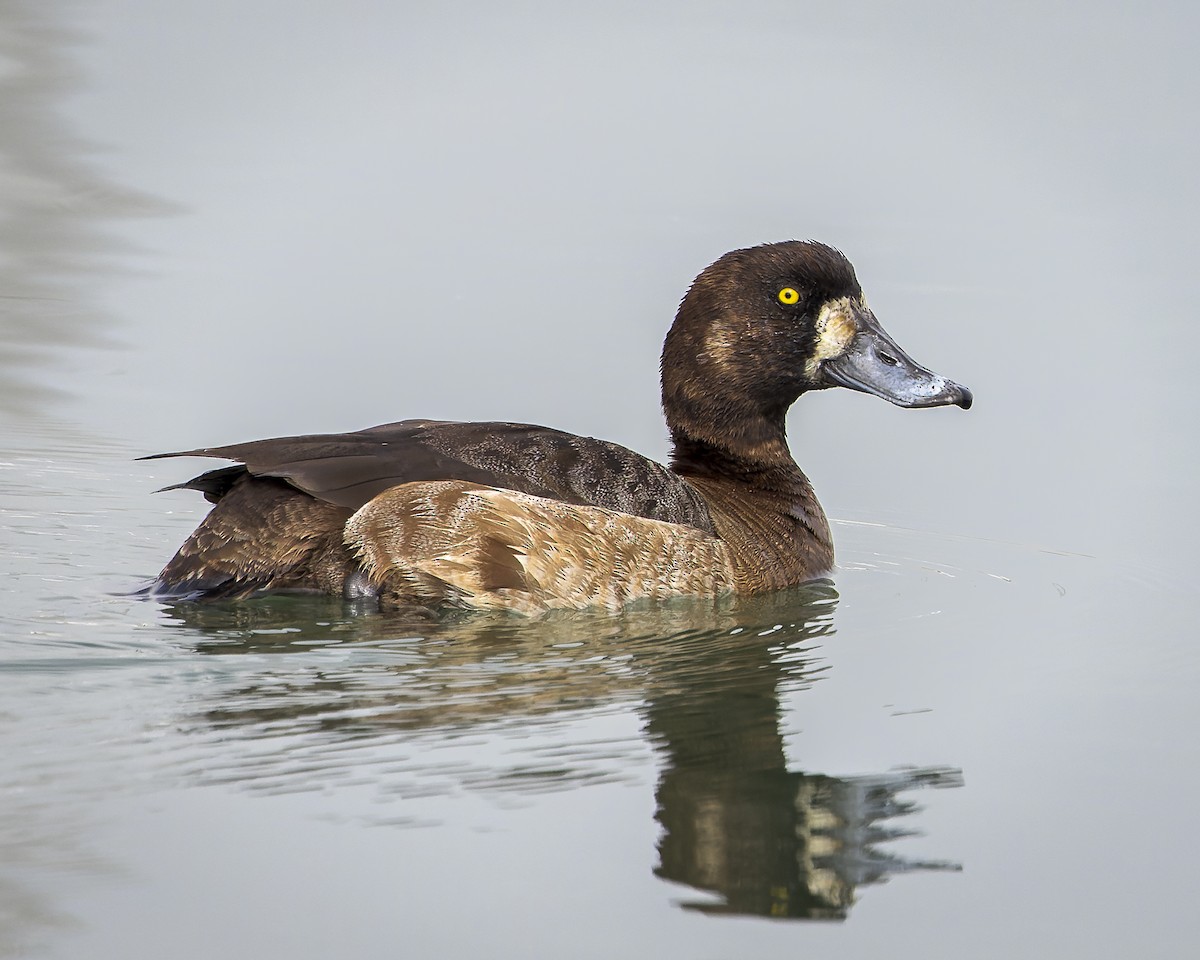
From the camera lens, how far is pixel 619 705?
17.0ft

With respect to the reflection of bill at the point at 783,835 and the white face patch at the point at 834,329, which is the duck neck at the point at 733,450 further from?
the reflection of bill at the point at 783,835

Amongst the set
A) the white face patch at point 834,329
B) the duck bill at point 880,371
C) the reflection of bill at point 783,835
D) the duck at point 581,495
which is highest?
the white face patch at point 834,329

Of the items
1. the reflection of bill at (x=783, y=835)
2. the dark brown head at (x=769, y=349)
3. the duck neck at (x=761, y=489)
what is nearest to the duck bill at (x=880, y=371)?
the dark brown head at (x=769, y=349)

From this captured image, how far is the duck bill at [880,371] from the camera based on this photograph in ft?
23.7

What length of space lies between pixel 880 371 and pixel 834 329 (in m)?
0.26

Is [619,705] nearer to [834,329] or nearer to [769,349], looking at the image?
[769,349]

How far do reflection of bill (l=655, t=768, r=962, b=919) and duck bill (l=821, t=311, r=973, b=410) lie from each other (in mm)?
2638

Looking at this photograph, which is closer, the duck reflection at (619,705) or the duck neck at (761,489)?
the duck reflection at (619,705)

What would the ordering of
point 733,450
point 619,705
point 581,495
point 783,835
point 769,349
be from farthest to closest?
point 733,450
point 769,349
point 581,495
point 619,705
point 783,835

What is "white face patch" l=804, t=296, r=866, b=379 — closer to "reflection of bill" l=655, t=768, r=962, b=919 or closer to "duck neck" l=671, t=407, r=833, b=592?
"duck neck" l=671, t=407, r=833, b=592

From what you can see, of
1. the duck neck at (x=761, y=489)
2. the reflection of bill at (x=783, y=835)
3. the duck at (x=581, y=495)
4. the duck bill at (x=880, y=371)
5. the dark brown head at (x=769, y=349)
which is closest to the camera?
the reflection of bill at (x=783, y=835)

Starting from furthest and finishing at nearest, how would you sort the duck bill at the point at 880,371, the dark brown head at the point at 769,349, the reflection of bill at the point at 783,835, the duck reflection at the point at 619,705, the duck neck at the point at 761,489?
the duck bill at the point at 880,371 → the dark brown head at the point at 769,349 → the duck neck at the point at 761,489 → the duck reflection at the point at 619,705 → the reflection of bill at the point at 783,835

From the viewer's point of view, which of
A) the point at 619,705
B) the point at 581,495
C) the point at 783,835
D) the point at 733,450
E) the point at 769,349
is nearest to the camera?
the point at 783,835

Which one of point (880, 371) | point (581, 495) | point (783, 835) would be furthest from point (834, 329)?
point (783, 835)
